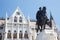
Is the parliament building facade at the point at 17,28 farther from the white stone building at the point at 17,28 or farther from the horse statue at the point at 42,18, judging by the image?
the horse statue at the point at 42,18

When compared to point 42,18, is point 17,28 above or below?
below

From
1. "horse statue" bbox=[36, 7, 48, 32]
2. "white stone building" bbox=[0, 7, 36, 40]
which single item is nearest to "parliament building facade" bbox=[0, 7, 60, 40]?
"white stone building" bbox=[0, 7, 36, 40]

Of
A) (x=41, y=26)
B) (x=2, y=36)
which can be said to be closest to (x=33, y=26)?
(x=2, y=36)

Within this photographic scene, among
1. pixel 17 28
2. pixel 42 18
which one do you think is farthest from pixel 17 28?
pixel 42 18

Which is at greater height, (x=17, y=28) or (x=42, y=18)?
(x=42, y=18)

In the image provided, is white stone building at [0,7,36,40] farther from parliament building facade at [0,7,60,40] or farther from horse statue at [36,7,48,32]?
horse statue at [36,7,48,32]

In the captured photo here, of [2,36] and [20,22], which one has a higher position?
[20,22]

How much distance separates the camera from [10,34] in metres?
48.7

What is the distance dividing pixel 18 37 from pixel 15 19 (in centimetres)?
433

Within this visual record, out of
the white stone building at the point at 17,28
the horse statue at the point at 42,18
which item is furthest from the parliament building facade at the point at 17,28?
the horse statue at the point at 42,18

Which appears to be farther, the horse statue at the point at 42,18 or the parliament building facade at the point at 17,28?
the parliament building facade at the point at 17,28

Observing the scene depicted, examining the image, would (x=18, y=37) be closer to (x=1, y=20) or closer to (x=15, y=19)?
(x=15, y=19)

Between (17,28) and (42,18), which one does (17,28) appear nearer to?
(17,28)

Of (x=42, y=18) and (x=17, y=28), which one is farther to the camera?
(x=17, y=28)
